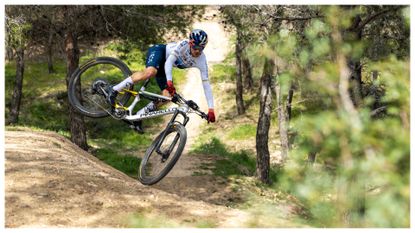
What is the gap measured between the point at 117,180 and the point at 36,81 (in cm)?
2536

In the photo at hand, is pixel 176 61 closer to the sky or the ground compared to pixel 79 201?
closer to the sky

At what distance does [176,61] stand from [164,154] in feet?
5.45

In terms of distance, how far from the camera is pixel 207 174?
15.9 metres

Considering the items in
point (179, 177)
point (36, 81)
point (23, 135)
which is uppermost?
point (36, 81)

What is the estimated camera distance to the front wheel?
8.66 m

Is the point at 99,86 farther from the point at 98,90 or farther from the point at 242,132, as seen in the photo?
the point at 242,132

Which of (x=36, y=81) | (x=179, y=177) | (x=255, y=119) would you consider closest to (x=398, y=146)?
(x=179, y=177)

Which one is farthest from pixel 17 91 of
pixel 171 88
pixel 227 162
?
pixel 171 88

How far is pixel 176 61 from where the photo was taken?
9055 millimetres

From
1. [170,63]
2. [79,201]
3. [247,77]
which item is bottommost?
[79,201]

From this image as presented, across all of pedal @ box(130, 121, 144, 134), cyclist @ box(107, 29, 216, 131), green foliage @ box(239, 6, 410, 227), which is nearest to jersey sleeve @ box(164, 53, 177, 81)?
cyclist @ box(107, 29, 216, 131)

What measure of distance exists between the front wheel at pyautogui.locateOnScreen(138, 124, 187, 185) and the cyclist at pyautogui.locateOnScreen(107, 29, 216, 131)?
524 millimetres

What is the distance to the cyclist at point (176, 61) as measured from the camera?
8.66 meters

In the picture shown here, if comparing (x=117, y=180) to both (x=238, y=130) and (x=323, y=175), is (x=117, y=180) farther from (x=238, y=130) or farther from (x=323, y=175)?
(x=238, y=130)
